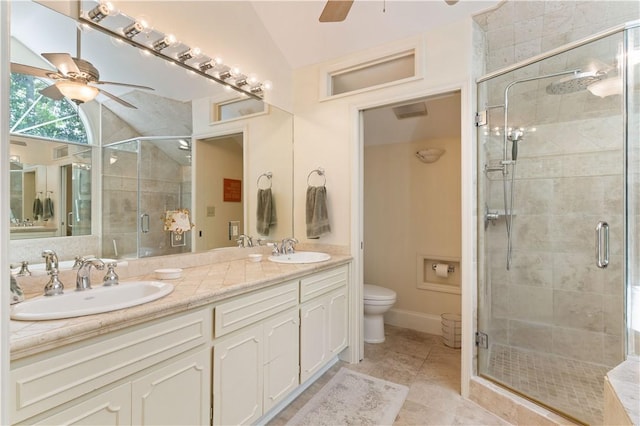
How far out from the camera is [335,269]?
231 centimetres

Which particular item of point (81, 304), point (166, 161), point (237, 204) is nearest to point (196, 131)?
point (166, 161)

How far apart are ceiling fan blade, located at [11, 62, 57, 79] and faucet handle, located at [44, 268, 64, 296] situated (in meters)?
0.84

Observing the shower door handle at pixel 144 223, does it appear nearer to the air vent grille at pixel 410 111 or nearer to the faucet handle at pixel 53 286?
the faucet handle at pixel 53 286

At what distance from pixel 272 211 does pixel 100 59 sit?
1.50 m

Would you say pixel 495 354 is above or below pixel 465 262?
below

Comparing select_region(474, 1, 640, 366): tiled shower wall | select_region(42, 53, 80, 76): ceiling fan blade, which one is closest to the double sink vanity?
select_region(42, 53, 80, 76): ceiling fan blade

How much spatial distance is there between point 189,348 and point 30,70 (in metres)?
1.36

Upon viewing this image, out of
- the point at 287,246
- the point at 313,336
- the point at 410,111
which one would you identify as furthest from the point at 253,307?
the point at 410,111

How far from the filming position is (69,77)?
1444 millimetres

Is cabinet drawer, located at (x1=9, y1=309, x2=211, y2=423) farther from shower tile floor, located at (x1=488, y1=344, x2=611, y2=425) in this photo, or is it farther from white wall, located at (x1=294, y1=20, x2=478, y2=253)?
shower tile floor, located at (x1=488, y1=344, x2=611, y2=425)

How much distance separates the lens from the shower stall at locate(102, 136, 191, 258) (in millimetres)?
1618

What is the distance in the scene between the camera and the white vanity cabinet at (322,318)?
1979 millimetres

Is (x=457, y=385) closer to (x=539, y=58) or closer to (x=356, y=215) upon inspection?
(x=356, y=215)

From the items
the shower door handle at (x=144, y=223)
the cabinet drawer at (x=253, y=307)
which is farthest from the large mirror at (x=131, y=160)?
the cabinet drawer at (x=253, y=307)
